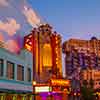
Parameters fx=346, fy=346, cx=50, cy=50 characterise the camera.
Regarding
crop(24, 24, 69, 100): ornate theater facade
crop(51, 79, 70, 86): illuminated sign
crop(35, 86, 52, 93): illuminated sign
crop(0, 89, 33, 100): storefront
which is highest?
crop(24, 24, 69, 100): ornate theater facade

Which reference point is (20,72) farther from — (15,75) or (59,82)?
(59,82)

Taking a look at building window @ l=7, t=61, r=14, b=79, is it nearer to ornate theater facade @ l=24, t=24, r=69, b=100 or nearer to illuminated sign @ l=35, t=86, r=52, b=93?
illuminated sign @ l=35, t=86, r=52, b=93

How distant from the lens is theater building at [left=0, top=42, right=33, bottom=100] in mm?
36156

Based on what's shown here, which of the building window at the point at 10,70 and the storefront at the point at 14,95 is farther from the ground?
the building window at the point at 10,70

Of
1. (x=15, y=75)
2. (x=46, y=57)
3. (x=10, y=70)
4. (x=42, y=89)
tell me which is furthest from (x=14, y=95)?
(x=46, y=57)

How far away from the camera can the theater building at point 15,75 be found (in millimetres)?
36156

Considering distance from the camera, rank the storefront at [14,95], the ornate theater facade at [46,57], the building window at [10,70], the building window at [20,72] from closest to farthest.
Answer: the storefront at [14,95] → the building window at [10,70] → the building window at [20,72] → the ornate theater facade at [46,57]

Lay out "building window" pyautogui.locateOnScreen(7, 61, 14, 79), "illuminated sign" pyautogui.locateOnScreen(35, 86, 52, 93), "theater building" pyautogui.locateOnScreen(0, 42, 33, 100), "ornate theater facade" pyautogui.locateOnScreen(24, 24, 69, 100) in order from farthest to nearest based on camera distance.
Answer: "ornate theater facade" pyautogui.locateOnScreen(24, 24, 69, 100) → "illuminated sign" pyautogui.locateOnScreen(35, 86, 52, 93) → "building window" pyautogui.locateOnScreen(7, 61, 14, 79) → "theater building" pyautogui.locateOnScreen(0, 42, 33, 100)

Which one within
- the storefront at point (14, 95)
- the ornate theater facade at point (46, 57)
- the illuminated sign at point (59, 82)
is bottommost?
the storefront at point (14, 95)

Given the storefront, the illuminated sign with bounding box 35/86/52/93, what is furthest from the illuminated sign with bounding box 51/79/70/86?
the storefront

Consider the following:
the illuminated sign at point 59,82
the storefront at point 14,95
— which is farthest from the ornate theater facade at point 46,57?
A: the storefront at point 14,95

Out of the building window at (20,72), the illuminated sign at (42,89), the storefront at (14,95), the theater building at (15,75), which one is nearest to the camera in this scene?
the storefront at (14,95)

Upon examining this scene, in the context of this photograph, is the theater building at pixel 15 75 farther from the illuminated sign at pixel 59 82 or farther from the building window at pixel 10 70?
the illuminated sign at pixel 59 82

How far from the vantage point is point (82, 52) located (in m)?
163
